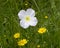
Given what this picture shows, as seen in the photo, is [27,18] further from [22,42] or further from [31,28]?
[31,28]

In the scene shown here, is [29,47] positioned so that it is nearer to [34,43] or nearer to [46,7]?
[34,43]

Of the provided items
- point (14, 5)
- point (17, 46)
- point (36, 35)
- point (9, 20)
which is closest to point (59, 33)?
point (36, 35)

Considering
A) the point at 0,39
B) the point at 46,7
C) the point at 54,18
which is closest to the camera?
the point at 0,39

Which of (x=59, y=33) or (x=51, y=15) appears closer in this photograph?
(x=59, y=33)

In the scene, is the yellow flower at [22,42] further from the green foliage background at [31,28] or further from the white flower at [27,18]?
the white flower at [27,18]

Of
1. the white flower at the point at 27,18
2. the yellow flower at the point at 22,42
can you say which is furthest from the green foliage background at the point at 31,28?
the white flower at the point at 27,18

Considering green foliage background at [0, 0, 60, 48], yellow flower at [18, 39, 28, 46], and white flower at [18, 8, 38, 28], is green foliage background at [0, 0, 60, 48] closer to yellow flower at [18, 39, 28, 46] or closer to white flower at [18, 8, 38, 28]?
yellow flower at [18, 39, 28, 46]
